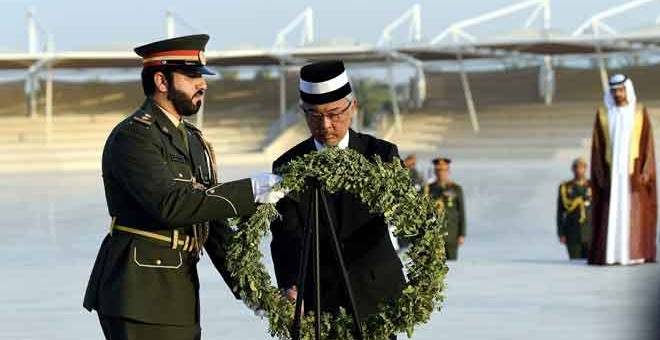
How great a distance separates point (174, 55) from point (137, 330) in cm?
83

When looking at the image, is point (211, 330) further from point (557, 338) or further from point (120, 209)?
point (120, 209)

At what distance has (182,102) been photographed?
189 inches

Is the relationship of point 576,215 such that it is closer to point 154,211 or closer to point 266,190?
point 266,190

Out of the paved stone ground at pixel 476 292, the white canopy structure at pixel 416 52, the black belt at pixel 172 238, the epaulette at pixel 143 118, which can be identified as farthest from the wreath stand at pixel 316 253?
the white canopy structure at pixel 416 52

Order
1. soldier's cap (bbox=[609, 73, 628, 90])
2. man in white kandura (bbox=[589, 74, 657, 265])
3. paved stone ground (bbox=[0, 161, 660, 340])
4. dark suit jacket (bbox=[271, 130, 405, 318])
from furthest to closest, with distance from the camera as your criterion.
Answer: man in white kandura (bbox=[589, 74, 657, 265])
soldier's cap (bbox=[609, 73, 628, 90])
paved stone ground (bbox=[0, 161, 660, 340])
dark suit jacket (bbox=[271, 130, 405, 318])

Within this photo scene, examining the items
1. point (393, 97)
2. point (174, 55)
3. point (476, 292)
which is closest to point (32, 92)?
point (393, 97)

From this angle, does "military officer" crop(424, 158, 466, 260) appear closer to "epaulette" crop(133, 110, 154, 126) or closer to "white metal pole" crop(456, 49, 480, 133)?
"epaulette" crop(133, 110, 154, 126)

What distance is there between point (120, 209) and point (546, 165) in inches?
1278

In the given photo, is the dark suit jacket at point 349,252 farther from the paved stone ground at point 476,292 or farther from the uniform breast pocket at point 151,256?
the paved stone ground at point 476,292

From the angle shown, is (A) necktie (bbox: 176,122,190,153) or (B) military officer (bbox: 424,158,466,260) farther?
(B) military officer (bbox: 424,158,466,260)

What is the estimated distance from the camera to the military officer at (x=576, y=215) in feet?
48.2

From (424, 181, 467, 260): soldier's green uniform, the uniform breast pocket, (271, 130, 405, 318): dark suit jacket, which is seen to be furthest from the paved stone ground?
the uniform breast pocket

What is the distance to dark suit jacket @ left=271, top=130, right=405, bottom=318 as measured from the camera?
5.01 m

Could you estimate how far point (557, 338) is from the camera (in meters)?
8.22
